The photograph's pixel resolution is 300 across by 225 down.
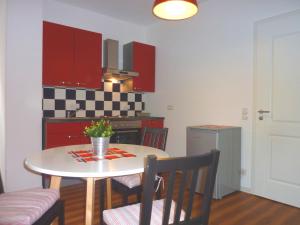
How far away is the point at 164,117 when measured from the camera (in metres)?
4.20

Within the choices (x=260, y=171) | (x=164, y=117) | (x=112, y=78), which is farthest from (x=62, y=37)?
(x=260, y=171)

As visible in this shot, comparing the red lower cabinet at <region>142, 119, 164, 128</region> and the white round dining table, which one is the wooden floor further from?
the red lower cabinet at <region>142, 119, 164, 128</region>

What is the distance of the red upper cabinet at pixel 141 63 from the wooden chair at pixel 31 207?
276 cm

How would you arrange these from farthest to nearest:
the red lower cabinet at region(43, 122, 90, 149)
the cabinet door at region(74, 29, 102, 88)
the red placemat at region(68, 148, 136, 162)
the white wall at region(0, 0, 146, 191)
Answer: the cabinet door at region(74, 29, 102, 88)
the red lower cabinet at region(43, 122, 90, 149)
the white wall at region(0, 0, 146, 191)
the red placemat at region(68, 148, 136, 162)

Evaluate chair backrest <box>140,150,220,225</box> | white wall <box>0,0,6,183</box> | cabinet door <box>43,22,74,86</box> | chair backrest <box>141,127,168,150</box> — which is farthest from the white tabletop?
cabinet door <box>43,22,74,86</box>

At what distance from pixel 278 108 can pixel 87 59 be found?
2632 mm

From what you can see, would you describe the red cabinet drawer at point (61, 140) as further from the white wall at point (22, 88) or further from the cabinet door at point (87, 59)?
the cabinet door at point (87, 59)

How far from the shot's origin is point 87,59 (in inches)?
137

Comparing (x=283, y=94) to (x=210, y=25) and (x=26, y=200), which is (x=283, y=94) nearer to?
(x=210, y=25)

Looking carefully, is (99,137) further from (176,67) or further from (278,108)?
(176,67)

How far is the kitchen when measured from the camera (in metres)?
2.72

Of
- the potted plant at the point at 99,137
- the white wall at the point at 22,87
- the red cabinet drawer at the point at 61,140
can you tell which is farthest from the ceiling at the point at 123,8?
the potted plant at the point at 99,137

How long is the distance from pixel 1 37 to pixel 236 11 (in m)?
2.93

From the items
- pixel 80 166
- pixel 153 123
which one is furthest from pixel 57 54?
pixel 80 166
